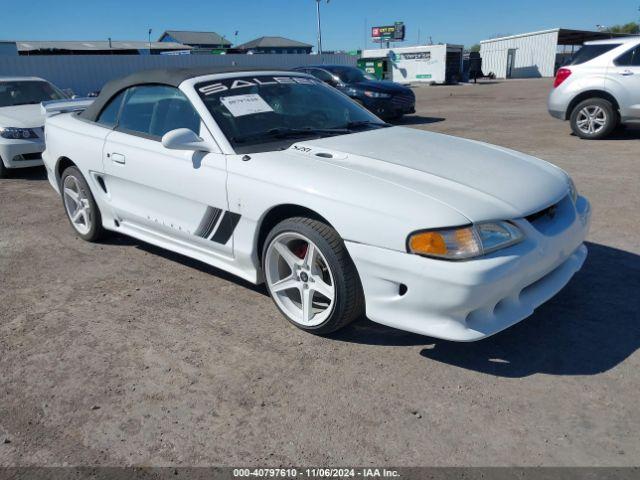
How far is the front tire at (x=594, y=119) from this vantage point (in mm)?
9320

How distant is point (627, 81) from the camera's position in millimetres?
8898

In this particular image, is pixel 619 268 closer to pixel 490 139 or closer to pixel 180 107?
pixel 180 107

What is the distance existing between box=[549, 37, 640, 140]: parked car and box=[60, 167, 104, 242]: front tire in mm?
8215

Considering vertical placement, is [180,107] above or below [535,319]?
above

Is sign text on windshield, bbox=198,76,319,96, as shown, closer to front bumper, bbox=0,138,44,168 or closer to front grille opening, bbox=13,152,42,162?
front bumper, bbox=0,138,44,168

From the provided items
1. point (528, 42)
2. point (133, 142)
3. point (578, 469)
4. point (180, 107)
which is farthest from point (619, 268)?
point (528, 42)

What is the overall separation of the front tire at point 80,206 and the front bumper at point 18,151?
3.32m

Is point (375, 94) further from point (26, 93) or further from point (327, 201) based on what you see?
point (327, 201)

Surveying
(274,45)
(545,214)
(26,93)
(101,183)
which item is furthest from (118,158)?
(274,45)

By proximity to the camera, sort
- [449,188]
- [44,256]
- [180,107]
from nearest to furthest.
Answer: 1. [449,188]
2. [180,107]
3. [44,256]

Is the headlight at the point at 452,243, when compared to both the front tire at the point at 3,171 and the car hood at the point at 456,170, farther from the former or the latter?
the front tire at the point at 3,171

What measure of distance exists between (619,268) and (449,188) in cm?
192

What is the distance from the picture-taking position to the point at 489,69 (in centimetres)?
4909

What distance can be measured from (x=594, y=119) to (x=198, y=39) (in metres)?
80.4
